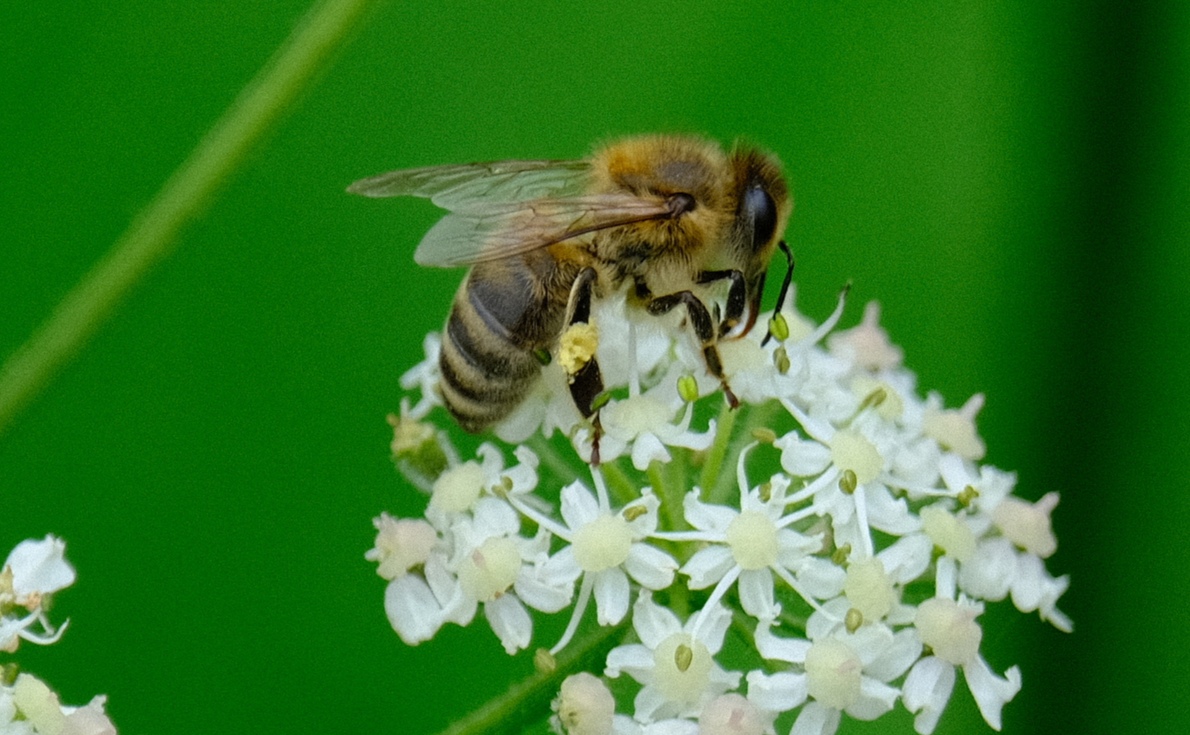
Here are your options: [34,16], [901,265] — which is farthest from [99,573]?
[901,265]

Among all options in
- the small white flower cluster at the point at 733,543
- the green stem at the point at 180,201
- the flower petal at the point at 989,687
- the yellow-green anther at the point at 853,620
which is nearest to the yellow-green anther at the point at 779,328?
the small white flower cluster at the point at 733,543

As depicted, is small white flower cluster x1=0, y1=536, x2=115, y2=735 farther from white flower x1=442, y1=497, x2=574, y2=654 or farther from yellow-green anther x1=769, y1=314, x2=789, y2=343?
yellow-green anther x1=769, y1=314, x2=789, y2=343

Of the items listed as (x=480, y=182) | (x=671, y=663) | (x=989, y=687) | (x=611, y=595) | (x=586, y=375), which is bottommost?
(x=989, y=687)

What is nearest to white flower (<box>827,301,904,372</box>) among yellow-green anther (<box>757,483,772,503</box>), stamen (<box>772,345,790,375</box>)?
stamen (<box>772,345,790,375</box>)

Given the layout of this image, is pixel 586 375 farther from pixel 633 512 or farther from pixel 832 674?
pixel 832 674

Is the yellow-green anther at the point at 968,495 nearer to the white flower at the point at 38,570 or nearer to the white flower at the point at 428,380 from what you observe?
the white flower at the point at 428,380

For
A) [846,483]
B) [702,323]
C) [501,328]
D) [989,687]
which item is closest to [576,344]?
[501,328]
